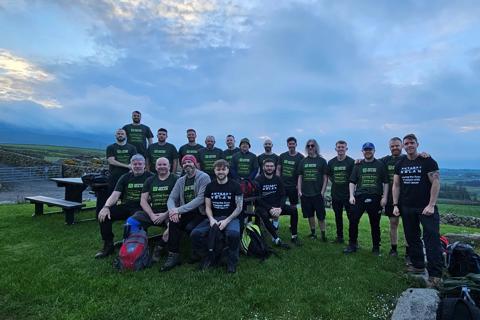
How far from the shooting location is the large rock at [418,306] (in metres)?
4.05

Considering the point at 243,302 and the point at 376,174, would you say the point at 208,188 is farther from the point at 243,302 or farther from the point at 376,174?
the point at 376,174

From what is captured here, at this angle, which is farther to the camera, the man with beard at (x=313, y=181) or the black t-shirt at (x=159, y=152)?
the black t-shirt at (x=159, y=152)

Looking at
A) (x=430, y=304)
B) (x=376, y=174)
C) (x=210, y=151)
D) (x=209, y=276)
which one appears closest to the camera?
(x=430, y=304)

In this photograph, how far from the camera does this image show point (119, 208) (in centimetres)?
671

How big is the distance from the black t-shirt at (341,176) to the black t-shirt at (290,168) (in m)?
0.94

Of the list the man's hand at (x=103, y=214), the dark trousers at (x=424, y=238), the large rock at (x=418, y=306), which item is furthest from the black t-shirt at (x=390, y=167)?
the man's hand at (x=103, y=214)

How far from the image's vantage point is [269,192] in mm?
7656

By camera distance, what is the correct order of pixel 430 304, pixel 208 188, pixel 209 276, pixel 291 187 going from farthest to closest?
pixel 291 187
pixel 208 188
pixel 209 276
pixel 430 304

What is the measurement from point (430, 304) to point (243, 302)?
2.48 metres

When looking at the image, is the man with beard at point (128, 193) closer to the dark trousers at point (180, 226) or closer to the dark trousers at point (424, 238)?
the dark trousers at point (180, 226)

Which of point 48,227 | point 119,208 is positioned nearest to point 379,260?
point 119,208

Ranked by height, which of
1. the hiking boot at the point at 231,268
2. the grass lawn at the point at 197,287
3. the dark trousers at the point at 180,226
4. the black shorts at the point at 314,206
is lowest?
the grass lawn at the point at 197,287

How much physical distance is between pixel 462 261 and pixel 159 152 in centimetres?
725

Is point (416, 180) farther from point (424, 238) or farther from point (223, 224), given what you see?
point (223, 224)
